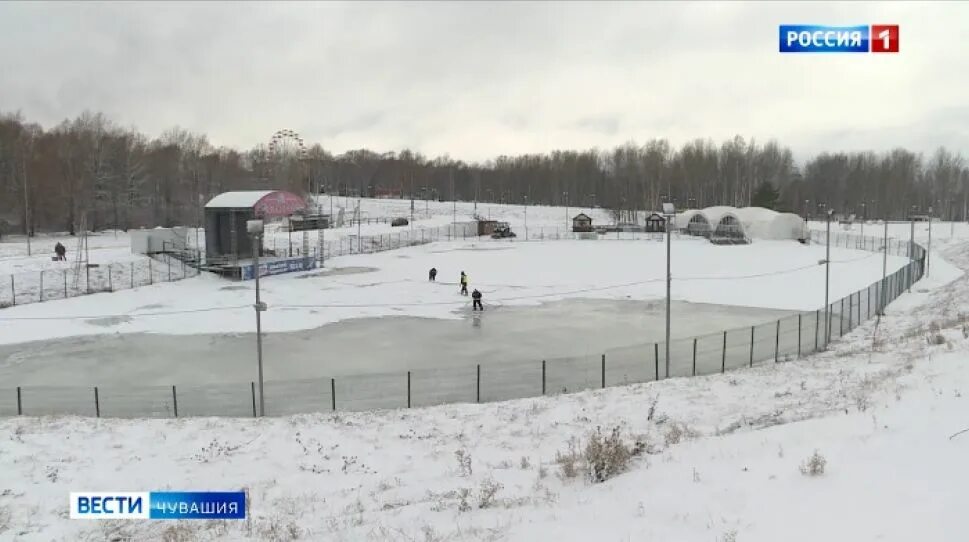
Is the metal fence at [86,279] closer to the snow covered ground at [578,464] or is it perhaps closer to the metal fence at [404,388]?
the metal fence at [404,388]

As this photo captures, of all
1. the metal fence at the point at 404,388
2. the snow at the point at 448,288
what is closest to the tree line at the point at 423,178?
the snow at the point at 448,288

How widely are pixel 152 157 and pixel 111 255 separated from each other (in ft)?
216

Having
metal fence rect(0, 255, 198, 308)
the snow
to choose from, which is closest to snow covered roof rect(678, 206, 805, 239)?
the snow

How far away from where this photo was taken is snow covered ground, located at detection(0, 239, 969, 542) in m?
6.96

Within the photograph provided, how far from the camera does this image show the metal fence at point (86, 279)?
120 feet

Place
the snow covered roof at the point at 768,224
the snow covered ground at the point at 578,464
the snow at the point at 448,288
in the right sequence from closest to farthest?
the snow covered ground at the point at 578,464 < the snow at the point at 448,288 < the snow covered roof at the point at 768,224

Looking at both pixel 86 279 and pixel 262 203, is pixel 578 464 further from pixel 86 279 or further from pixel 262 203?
pixel 262 203

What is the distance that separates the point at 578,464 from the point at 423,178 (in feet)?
581

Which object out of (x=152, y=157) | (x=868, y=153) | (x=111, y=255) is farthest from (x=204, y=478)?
(x=868, y=153)

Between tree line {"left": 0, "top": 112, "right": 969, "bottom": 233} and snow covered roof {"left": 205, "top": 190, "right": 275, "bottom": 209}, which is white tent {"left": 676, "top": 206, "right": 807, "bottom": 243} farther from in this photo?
snow covered roof {"left": 205, "top": 190, "right": 275, "bottom": 209}

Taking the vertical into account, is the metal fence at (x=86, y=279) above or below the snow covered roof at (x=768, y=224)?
below

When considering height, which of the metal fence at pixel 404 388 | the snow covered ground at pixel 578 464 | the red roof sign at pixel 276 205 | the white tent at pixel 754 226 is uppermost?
the red roof sign at pixel 276 205

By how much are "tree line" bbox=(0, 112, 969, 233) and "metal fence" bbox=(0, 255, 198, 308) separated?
21111 millimetres

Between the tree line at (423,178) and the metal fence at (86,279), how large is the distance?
21111 mm
